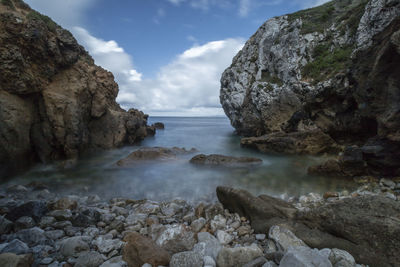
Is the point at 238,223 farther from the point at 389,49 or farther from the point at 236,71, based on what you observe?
the point at 236,71

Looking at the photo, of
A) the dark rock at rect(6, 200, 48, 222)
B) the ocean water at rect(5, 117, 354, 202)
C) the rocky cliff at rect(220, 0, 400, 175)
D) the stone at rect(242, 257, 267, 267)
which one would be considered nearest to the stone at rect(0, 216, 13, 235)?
the dark rock at rect(6, 200, 48, 222)

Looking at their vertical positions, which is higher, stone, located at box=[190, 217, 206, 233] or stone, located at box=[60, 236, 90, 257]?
stone, located at box=[60, 236, 90, 257]

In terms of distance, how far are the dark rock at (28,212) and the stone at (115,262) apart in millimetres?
3036

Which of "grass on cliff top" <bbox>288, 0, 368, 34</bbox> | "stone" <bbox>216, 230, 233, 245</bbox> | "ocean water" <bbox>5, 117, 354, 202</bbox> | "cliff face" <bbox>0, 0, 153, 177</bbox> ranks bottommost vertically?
"ocean water" <bbox>5, 117, 354, 202</bbox>

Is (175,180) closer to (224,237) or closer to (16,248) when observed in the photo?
(224,237)

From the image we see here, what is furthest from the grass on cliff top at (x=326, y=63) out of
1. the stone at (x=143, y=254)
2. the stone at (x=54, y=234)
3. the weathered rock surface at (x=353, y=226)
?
the stone at (x=54, y=234)

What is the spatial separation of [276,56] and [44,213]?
26418 millimetres

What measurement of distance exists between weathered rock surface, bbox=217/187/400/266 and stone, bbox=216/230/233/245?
0.66m

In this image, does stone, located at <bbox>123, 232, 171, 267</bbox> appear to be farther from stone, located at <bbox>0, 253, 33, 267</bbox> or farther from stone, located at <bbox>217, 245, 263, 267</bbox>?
stone, located at <bbox>0, 253, 33, 267</bbox>

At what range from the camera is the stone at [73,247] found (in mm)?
3395

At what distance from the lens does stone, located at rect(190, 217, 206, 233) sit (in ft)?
14.9

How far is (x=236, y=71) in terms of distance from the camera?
95.4 ft

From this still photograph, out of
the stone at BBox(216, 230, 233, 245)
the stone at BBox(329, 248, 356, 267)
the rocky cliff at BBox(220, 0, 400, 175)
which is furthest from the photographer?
the rocky cliff at BBox(220, 0, 400, 175)

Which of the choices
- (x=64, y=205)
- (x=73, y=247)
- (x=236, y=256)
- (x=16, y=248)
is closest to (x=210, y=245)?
(x=236, y=256)
